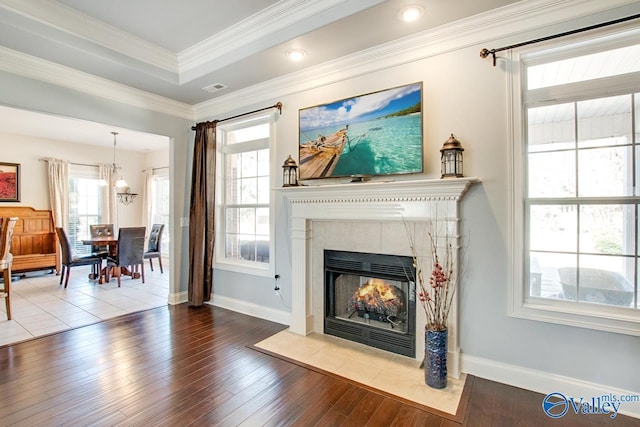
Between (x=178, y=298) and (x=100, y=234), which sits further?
(x=100, y=234)

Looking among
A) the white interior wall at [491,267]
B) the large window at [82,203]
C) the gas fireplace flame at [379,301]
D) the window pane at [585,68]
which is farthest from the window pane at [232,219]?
the large window at [82,203]

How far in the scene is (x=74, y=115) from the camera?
3.31 metres

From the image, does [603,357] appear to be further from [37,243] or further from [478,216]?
[37,243]

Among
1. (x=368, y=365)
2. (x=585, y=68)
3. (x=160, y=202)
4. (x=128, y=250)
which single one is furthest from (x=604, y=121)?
(x=160, y=202)

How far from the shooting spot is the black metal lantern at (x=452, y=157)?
2.35m

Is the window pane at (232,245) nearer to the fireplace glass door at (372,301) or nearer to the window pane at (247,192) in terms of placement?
the window pane at (247,192)

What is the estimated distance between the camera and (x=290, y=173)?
10.7ft

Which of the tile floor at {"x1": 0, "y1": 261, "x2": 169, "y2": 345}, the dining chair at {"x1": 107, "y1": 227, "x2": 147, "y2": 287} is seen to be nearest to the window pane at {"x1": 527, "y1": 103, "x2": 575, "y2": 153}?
the tile floor at {"x1": 0, "y1": 261, "x2": 169, "y2": 345}

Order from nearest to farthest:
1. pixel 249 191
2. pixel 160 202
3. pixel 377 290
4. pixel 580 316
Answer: pixel 580 316 → pixel 377 290 → pixel 249 191 → pixel 160 202

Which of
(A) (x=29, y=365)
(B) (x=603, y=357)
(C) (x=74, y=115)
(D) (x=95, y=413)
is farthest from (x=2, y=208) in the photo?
(B) (x=603, y=357)

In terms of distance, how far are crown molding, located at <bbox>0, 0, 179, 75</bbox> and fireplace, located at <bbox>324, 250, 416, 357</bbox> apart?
2.78 metres

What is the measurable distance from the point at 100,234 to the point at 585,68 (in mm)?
8083

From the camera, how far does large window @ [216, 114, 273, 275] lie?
3803 millimetres

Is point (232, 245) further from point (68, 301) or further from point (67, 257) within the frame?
point (67, 257)
